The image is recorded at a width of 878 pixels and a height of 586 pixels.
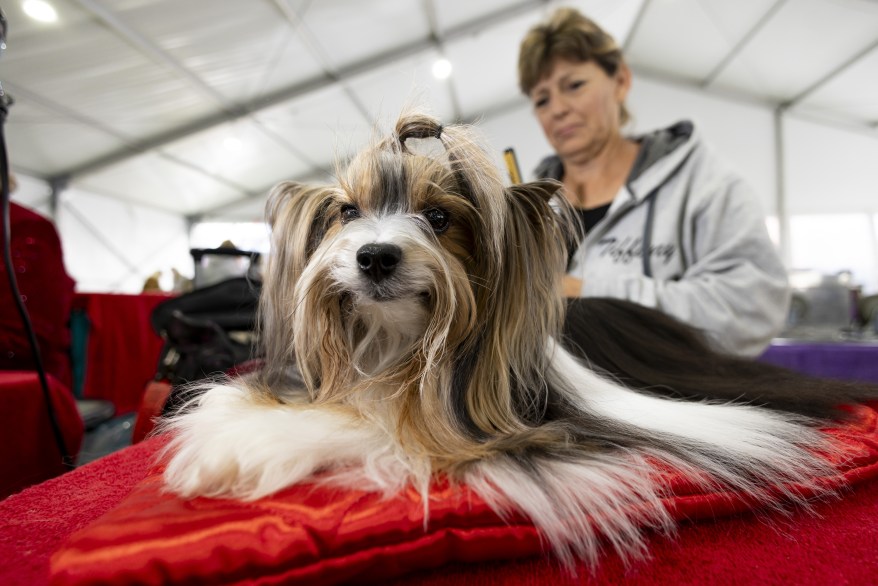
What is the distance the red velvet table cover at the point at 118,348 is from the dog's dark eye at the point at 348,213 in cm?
252

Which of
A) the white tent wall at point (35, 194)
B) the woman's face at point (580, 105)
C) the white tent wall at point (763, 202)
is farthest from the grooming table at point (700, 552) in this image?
the white tent wall at point (763, 202)

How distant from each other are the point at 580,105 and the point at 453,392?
1647mm

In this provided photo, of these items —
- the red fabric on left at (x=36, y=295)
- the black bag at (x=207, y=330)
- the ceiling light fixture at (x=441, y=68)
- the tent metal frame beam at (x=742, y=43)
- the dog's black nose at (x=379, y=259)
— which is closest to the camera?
the dog's black nose at (x=379, y=259)

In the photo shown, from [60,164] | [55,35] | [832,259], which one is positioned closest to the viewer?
[55,35]

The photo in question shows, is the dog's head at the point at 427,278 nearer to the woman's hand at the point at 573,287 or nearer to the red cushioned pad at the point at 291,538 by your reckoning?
the red cushioned pad at the point at 291,538

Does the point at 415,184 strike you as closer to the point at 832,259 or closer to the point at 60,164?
the point at 60,164

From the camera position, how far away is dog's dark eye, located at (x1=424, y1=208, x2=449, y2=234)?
942 millimetres

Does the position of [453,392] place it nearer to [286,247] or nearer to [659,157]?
[286,247]

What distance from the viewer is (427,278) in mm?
863

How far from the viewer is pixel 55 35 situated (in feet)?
15.0

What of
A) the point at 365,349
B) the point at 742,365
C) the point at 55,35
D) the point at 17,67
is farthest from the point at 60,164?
the point at 742,365

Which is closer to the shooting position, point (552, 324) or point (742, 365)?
point (552, 324)

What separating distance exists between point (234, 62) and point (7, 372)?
5.55 metres

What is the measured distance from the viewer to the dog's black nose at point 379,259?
0.83 metres
